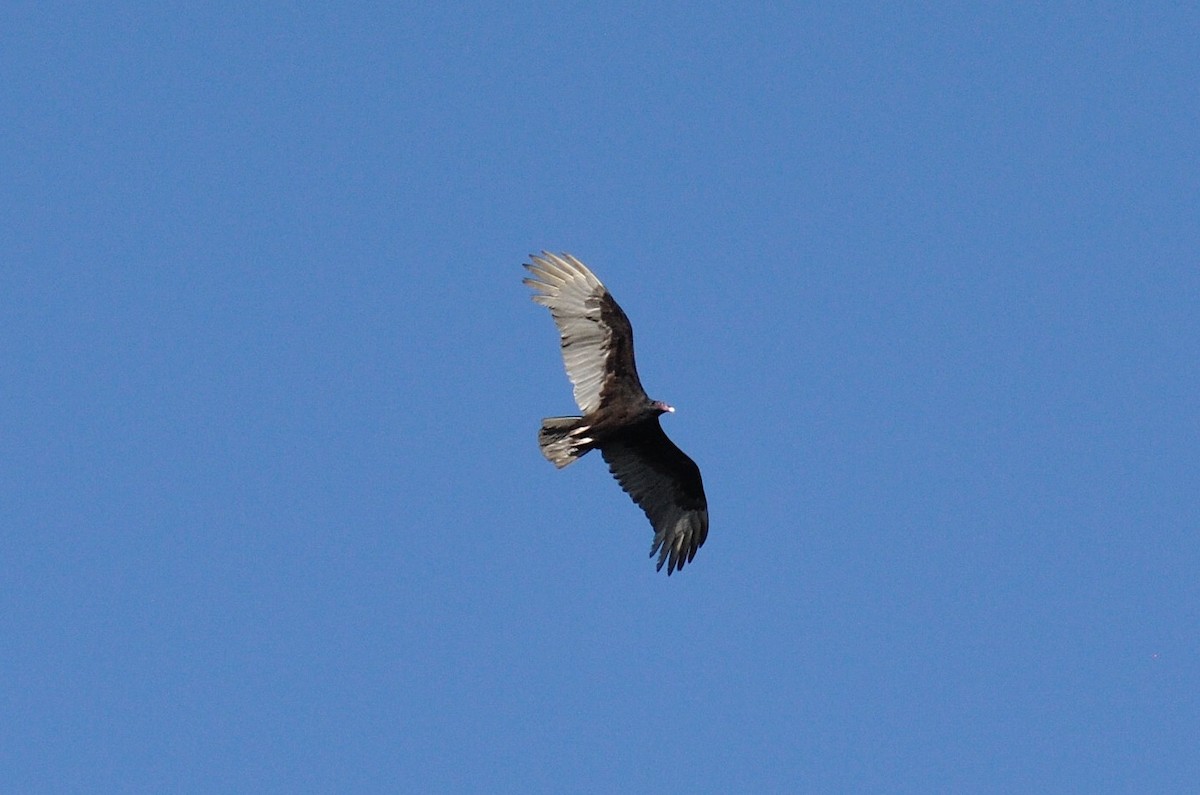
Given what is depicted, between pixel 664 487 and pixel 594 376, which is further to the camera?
pixel 664 487

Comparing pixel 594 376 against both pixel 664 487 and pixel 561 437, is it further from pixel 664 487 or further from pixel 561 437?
pixel 664 487

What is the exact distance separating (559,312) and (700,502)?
4.12 m

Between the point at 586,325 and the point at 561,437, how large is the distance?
5.53 ft

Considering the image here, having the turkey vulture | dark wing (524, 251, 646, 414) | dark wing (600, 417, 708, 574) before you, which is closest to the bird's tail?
the turkey vulture

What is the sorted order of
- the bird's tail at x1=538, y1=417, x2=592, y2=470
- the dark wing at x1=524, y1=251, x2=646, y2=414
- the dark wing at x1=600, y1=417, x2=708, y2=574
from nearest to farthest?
the dark wing at x1=524, y1=251, x2=646, y2=414, the bird's tail at x1=538, y1=417, x2=592, y2=470, the dark wing at x1=600, y1=417, x2=708, y2=574

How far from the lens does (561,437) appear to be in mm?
28969

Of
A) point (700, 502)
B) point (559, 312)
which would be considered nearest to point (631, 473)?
point (700, 502)

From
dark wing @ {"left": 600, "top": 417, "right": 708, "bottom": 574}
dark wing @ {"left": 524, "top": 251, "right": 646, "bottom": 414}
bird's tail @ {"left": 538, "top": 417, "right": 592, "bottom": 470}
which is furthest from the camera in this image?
dark wing @ {"left": 600, "top": 417, "right": 708, "bottom": 574}

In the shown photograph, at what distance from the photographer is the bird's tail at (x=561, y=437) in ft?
94.7

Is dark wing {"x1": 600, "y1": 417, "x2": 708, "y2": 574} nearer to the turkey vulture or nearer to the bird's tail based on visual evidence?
the turkey vulture

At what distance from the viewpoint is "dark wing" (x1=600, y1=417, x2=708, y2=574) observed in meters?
30.1

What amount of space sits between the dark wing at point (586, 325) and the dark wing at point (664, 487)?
1.27 metres

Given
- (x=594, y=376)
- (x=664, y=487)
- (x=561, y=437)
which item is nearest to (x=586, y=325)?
(x=594, y=376)

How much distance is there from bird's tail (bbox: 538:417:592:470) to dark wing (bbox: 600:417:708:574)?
822 mm
